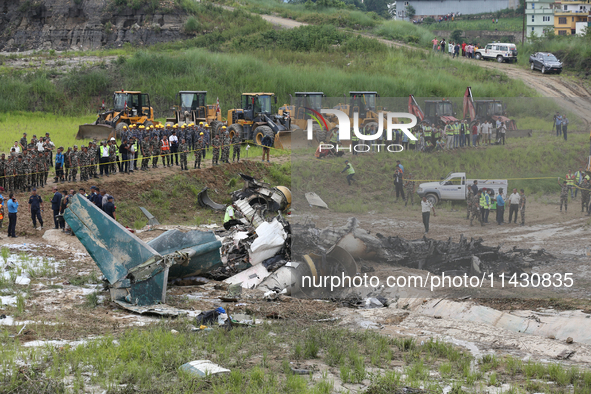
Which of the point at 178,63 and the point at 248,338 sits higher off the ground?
the point at 178,63

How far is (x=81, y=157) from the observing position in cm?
1934

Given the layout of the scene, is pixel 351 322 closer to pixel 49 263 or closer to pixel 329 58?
pixel 49 263

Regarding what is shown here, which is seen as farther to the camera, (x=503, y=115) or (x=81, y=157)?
(x=81, y=157)

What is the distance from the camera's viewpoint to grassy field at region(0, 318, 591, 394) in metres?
6.67

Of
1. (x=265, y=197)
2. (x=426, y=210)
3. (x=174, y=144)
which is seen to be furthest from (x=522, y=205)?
(x=174, y=144)

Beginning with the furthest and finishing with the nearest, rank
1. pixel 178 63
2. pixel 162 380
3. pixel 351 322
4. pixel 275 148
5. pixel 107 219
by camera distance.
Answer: pixel 178 63
pixel 275 148
pixel 107 219
pixel 351 322
pixel 162 380

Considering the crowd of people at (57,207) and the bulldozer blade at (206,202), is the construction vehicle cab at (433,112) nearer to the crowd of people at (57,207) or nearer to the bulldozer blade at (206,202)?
the crowd of people at (57,207)

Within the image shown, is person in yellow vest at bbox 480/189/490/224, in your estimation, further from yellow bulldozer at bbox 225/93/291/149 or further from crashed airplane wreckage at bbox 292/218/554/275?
yellow bulldozer at bbox 225/93/291/149

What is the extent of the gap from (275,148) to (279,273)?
14309mm

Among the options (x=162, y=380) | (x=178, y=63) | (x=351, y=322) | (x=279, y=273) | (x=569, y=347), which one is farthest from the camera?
(x=178, y=63)

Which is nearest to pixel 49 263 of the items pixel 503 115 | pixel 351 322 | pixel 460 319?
pixel 351 322

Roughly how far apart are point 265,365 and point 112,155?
49.6ft

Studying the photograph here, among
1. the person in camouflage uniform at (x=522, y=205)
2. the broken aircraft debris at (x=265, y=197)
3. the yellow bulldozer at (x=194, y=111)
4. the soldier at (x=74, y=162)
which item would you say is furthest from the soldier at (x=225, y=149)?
the person in camouflage uniform at (x=522, y=205)

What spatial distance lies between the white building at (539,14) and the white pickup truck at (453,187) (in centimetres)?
5937
